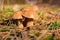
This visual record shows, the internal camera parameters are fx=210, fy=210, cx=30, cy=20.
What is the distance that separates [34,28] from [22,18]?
331 mm

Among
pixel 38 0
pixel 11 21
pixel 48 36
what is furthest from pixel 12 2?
pixel 48 36

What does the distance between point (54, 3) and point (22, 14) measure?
769cm

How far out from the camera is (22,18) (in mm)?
3898

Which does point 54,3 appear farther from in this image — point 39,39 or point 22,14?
point 39,39

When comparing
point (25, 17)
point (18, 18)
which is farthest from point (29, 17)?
point (18, 18)

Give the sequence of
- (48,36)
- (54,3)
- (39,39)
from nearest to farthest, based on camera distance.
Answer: (39,39)
(48,36)
(54,3)

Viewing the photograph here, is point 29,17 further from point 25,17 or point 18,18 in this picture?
point 18,18

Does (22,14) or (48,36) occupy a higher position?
(22,14)

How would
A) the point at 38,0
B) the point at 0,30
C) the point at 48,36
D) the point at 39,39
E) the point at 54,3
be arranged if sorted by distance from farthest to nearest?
the point at 38,0
the point at 54,3
the point at 0,30
the point at 48,36
the point at 39,39

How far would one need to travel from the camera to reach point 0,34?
3457 millimetres

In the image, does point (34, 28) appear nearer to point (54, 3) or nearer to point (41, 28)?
point (41, 28)

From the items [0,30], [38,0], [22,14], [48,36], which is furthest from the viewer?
[38,0]

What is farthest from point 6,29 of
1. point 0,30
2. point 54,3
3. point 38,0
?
point 38,0

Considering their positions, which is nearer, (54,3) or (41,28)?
(41,28)
